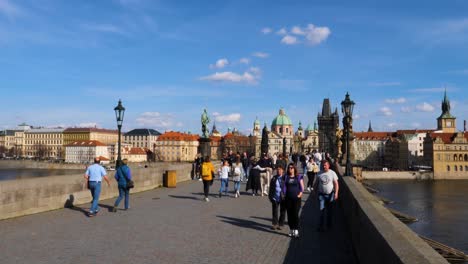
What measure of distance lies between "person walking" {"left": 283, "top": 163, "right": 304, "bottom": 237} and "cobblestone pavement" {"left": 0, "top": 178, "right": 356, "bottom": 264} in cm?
31

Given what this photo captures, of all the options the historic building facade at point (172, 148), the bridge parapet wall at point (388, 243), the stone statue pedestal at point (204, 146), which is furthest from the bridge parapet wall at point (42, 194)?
the historic building facade at point (172, 148)

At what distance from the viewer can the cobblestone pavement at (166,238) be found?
823 cm

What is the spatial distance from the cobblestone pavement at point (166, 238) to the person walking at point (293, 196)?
306 millimetres

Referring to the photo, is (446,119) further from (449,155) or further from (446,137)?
(449,155)

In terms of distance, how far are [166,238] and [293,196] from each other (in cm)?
285

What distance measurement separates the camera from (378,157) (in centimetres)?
18650

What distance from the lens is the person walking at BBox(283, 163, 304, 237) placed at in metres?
10.3

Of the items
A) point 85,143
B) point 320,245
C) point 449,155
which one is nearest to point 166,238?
point 320,245

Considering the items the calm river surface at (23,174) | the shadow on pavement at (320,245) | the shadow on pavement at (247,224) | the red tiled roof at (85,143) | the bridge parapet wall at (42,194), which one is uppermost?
the red tiled roof at (85,143)

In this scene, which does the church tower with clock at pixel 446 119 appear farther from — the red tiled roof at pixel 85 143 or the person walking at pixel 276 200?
→ the person walking at pixel 276 200

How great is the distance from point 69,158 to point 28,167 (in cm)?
5231

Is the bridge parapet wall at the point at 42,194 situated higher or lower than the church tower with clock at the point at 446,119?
lower

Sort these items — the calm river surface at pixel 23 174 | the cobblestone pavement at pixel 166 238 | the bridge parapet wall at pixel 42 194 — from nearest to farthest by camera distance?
the cobblestone pavement at pixel 166 238 → the bridge parapet wall at pixel 42 194 → the calm river surface at pixel 23 174

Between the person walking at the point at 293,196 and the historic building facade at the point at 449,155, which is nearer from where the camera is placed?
the person walking at the point at 293,196
